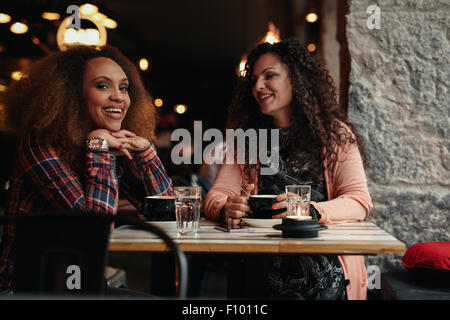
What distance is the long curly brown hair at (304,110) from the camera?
2.11 m

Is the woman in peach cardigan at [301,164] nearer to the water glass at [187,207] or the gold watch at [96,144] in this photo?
the water glass at [187,207]

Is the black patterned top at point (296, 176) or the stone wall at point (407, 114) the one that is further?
the stone wall at point (407, 114)

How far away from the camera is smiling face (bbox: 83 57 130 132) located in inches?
86.0

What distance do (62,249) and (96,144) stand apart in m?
0.83

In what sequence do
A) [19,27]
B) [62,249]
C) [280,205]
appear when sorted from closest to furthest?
[62,249], [280,205], [19,27]

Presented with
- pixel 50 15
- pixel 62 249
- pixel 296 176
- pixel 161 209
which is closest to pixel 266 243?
pixel 161 209

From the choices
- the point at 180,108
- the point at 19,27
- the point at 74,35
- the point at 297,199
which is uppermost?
the point at 180,108

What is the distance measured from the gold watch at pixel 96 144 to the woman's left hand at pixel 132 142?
0.32 ft

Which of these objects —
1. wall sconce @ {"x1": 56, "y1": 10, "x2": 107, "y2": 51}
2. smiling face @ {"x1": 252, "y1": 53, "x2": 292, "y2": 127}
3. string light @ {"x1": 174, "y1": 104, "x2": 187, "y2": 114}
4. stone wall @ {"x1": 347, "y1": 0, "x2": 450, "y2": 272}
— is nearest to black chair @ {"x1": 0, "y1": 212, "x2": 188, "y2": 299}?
smiling face @ {"x1": 252, "y1": 53, "x2": 292, "y2": 127}

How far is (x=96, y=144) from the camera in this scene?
1.83m

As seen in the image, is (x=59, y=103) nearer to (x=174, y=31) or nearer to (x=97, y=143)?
(x=97, y=143)

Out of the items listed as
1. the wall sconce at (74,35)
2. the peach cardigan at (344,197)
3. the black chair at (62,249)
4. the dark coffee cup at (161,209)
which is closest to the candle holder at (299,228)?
the peach cardigan at (344,197)
